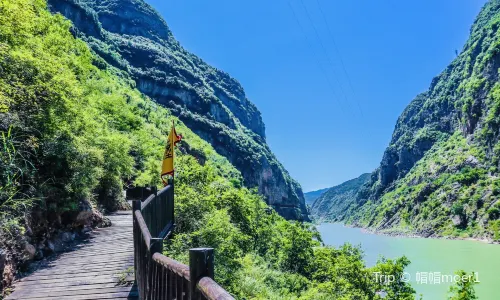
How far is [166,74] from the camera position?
326 ft

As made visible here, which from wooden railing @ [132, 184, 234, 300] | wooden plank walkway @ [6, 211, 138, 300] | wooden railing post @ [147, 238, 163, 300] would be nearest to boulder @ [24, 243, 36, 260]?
wooden plank walkway @ [6, 211, 138, 300]

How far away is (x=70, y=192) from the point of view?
340 inches

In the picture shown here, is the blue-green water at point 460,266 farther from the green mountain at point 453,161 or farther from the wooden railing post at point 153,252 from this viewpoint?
the wooden railing post at point 153,252


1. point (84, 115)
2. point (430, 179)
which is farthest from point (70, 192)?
point (430, 179)

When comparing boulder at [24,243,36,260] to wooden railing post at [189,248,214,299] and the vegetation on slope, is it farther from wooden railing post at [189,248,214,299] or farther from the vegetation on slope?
wooden railing post at [189,248,214,299]

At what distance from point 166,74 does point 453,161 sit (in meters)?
83.7

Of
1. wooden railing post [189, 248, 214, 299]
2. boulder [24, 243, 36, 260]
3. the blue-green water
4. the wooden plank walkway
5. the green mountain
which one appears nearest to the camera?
wooden railing post [189, 248, 214, 299]

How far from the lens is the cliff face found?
84812 millimetres

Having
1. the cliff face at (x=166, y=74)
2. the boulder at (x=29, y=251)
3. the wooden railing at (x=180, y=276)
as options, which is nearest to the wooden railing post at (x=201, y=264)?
the wooden railing at (x=180, y=276)

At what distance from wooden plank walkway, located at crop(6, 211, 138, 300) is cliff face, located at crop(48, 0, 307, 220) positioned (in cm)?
7195

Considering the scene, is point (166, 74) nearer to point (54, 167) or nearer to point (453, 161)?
point (453, 161)

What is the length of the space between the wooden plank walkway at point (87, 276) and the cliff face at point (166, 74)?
236 feet

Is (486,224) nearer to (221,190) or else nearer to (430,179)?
(430,179)

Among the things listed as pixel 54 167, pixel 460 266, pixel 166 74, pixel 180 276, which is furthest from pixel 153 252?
pixel 166 74
